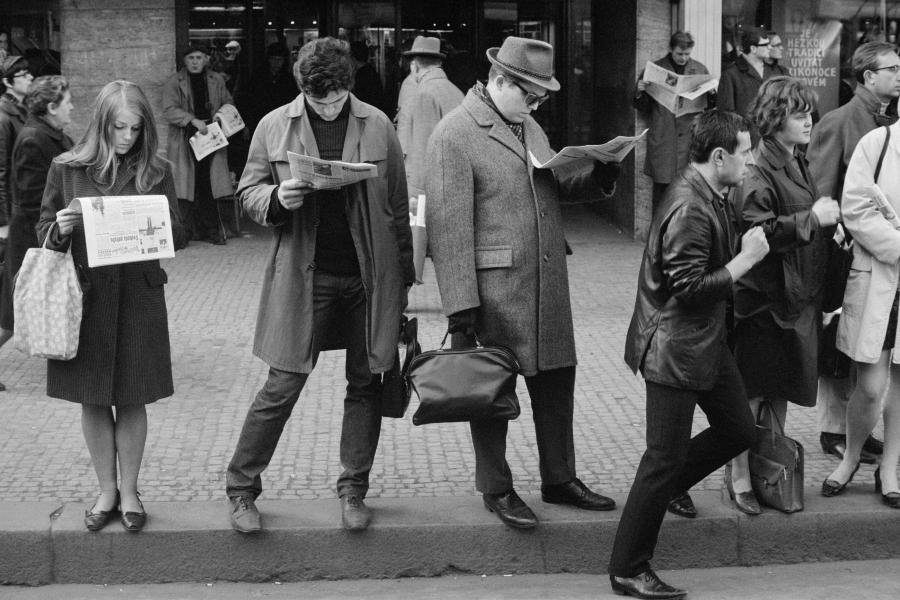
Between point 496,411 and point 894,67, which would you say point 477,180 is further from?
point 894,67

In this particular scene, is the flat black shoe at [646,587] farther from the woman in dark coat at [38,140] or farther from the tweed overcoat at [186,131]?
the tweed overcoat at [186,131]

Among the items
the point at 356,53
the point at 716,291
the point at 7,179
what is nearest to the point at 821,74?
the point at 356,53

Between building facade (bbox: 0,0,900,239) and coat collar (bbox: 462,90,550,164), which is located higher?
building facade (bbox: 0,0,900,239)

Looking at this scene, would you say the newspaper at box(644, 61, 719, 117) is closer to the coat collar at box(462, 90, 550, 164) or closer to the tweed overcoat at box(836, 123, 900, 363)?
the tweed overcoat at box(836, 123, 900, 363)

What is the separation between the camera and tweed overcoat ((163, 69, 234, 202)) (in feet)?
40.4

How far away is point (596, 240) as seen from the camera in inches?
516

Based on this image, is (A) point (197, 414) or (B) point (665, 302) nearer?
(B) point (665, 302)

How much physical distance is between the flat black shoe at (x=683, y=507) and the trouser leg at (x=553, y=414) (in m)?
0.45

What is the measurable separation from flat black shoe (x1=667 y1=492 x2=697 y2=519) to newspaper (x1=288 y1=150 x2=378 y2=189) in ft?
6.04

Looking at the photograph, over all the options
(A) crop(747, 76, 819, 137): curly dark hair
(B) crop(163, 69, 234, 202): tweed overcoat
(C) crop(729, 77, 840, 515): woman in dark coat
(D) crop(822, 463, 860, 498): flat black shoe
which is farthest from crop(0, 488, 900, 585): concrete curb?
(B) crop(163, 69, 234, 202): tweed overcoat

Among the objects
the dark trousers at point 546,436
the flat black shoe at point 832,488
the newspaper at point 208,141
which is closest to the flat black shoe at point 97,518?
the dark trousers at point 546,436

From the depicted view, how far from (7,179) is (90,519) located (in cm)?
324

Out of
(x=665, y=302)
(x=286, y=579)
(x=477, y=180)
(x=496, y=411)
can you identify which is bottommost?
(x=286, y=579)

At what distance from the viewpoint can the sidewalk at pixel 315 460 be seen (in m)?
5.33
